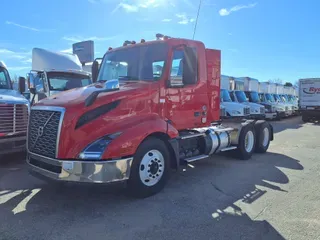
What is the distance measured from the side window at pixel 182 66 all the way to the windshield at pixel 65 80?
5618 millimetres

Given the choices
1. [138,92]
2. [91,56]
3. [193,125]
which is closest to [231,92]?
[91,56]

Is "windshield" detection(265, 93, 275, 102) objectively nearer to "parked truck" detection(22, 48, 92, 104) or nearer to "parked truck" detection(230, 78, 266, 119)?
"parked truck" detection(230, 78, 266, 119)

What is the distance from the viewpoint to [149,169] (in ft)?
16.4

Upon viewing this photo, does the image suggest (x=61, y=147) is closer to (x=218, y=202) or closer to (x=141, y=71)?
(x=141, y=71)

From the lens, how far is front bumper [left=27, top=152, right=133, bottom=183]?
170 inches

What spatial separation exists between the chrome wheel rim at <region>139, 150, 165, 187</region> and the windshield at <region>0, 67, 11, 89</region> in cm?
540

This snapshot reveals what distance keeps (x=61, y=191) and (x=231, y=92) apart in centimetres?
1608

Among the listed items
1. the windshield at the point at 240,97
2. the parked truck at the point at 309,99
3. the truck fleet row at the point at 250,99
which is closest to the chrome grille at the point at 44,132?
the truck fleet row at the point at 250,99

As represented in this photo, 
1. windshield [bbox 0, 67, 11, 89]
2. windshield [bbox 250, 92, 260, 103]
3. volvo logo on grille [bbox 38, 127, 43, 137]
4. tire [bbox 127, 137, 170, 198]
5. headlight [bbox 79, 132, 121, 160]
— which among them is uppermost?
windshield [bbox 250, 92, 260, 103]

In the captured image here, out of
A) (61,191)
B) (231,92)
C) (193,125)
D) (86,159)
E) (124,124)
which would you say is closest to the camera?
(86,159)

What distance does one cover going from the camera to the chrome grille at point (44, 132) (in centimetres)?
451

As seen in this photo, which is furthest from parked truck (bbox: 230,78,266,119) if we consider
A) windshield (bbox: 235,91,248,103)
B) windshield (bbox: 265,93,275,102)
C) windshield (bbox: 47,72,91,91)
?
windshield (bbox: 47,72,91,91)

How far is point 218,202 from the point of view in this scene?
4879 mm

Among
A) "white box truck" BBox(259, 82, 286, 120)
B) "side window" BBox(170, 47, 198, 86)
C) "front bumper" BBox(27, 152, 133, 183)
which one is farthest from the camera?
"white box truck" BBox(259, 82, 286, 120)
